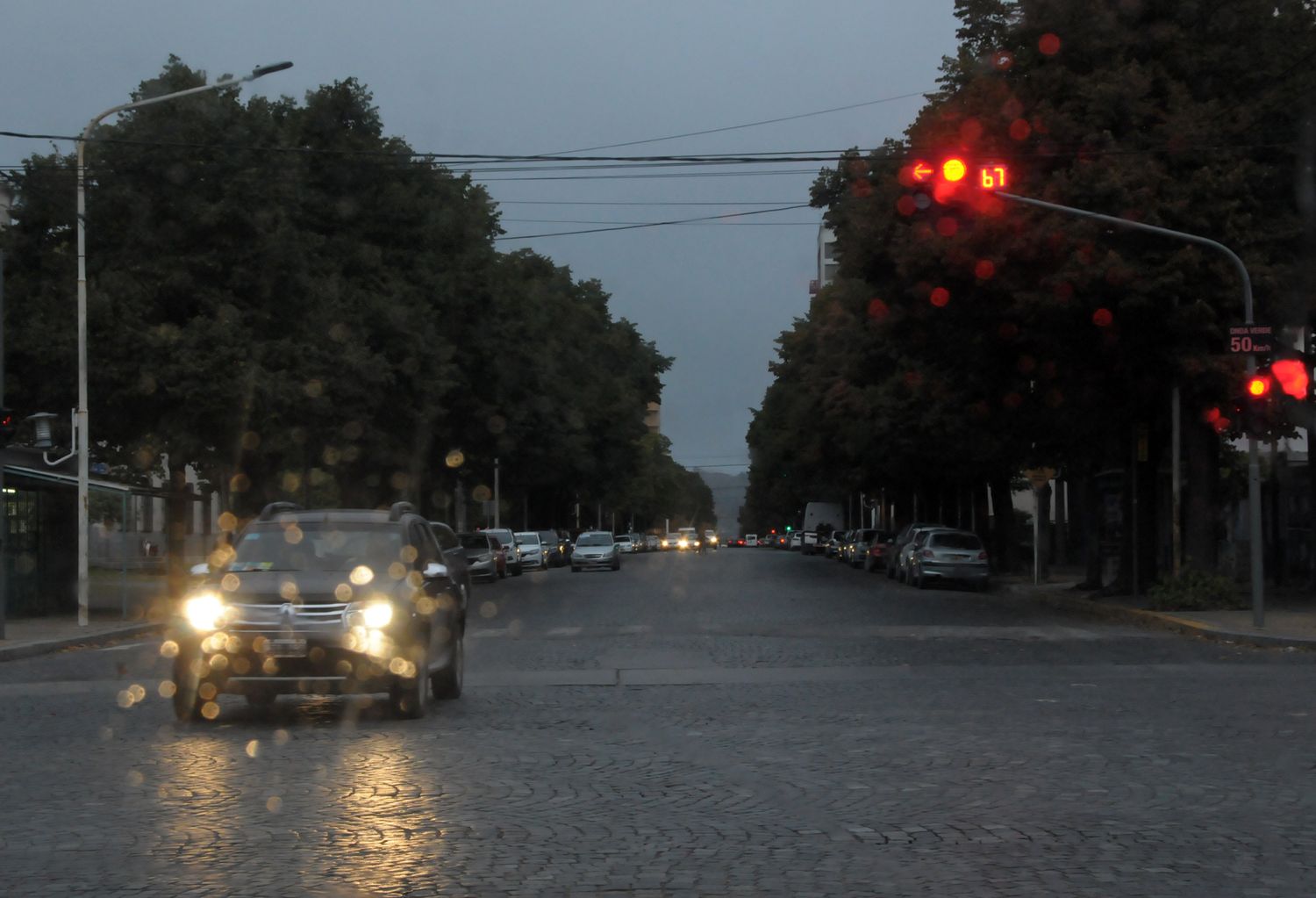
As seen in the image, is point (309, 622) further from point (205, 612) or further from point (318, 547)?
point (318, 547)

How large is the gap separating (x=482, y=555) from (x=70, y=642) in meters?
26.1

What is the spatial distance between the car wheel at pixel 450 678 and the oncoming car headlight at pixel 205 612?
2.24m

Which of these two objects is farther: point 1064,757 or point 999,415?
point 999,415

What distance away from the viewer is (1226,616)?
26375 millimetres

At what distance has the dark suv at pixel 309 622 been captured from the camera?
13.2 meters

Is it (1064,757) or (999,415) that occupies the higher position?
(999,415)

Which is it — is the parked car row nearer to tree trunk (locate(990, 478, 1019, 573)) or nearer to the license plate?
tree trunk (locate(990, 478, 1019, 573))

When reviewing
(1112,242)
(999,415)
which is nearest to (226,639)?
(1112,242)

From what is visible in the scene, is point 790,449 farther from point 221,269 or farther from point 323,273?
point 221,269

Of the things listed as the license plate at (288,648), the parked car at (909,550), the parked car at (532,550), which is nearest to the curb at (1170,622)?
the parked car at (909,550)

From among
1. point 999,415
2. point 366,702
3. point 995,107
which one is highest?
point 995,107

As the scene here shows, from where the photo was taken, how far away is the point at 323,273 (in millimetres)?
39125

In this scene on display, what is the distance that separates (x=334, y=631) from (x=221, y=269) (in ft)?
67.1

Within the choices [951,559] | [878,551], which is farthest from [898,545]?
[878,551]
